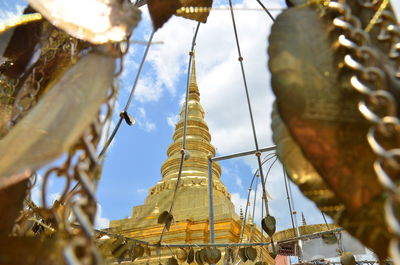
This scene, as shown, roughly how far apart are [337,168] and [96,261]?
485 millimetres

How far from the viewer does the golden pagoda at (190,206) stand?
232 inches

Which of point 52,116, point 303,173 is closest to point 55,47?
point 52,116

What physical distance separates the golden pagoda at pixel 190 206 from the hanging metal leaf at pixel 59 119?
4077 mm

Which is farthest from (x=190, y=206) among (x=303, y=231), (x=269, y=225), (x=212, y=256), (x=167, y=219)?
(x=269, y=225)

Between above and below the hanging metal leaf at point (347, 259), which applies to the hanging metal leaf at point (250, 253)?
above

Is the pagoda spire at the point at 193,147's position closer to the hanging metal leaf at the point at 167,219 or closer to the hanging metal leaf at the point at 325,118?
the hanging metal leaf at the point at 167,219

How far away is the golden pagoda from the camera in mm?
5896

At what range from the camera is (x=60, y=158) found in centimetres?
76

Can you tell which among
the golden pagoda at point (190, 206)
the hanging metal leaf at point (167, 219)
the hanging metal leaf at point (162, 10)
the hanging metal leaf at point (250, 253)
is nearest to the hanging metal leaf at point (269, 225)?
the hanging metal leaf at point (250, 253)

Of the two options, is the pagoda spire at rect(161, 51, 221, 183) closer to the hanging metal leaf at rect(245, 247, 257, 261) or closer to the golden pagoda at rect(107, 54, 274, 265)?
the golden pagoda at rect(107, 54, 274, 265)

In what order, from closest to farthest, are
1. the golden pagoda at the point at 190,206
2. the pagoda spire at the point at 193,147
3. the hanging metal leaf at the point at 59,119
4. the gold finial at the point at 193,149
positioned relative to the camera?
the hanging metal leaf at the point at 59,119 < the golden pagoda at the point at 190,206 < the gold finial at the point at 193,149 < the pagoda spire at the point at 193,147

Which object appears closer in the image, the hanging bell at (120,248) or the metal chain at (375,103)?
the metal chain at (375,103)

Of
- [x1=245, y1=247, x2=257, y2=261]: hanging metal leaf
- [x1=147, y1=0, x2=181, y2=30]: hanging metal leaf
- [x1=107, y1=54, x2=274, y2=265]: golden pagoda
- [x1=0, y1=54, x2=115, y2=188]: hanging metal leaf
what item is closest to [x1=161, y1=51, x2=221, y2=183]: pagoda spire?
[x1=107, y1=54, x2=274, y2=265]: golden pagoda

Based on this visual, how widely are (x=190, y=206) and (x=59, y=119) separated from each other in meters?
6.16
